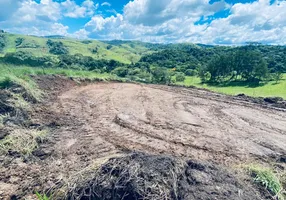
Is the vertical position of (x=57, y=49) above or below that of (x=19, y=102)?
below

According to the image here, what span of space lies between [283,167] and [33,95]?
9418mm

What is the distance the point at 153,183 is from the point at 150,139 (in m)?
3.29

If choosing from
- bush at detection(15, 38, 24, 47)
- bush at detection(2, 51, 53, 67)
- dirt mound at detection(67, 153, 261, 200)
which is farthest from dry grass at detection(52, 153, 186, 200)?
bush at detection(15, 38, 24, 47)

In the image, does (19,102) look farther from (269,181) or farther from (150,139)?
(269,181)

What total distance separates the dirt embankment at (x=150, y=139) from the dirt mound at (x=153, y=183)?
0.02 meters

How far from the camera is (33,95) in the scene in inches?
391

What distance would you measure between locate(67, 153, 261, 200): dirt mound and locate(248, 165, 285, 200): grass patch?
16.9 inches

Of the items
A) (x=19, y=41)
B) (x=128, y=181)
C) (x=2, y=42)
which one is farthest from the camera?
(x=19, y=41)

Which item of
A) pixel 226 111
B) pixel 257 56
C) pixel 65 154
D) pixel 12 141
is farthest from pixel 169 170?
pixel 257 56

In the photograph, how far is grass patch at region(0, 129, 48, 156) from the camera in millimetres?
5773

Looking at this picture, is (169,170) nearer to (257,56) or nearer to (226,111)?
(226,111)

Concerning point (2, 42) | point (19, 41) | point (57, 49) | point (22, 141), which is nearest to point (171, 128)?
point (22, 141)

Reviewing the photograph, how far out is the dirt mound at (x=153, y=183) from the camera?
11.9ft

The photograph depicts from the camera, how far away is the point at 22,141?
6129 millimetres
